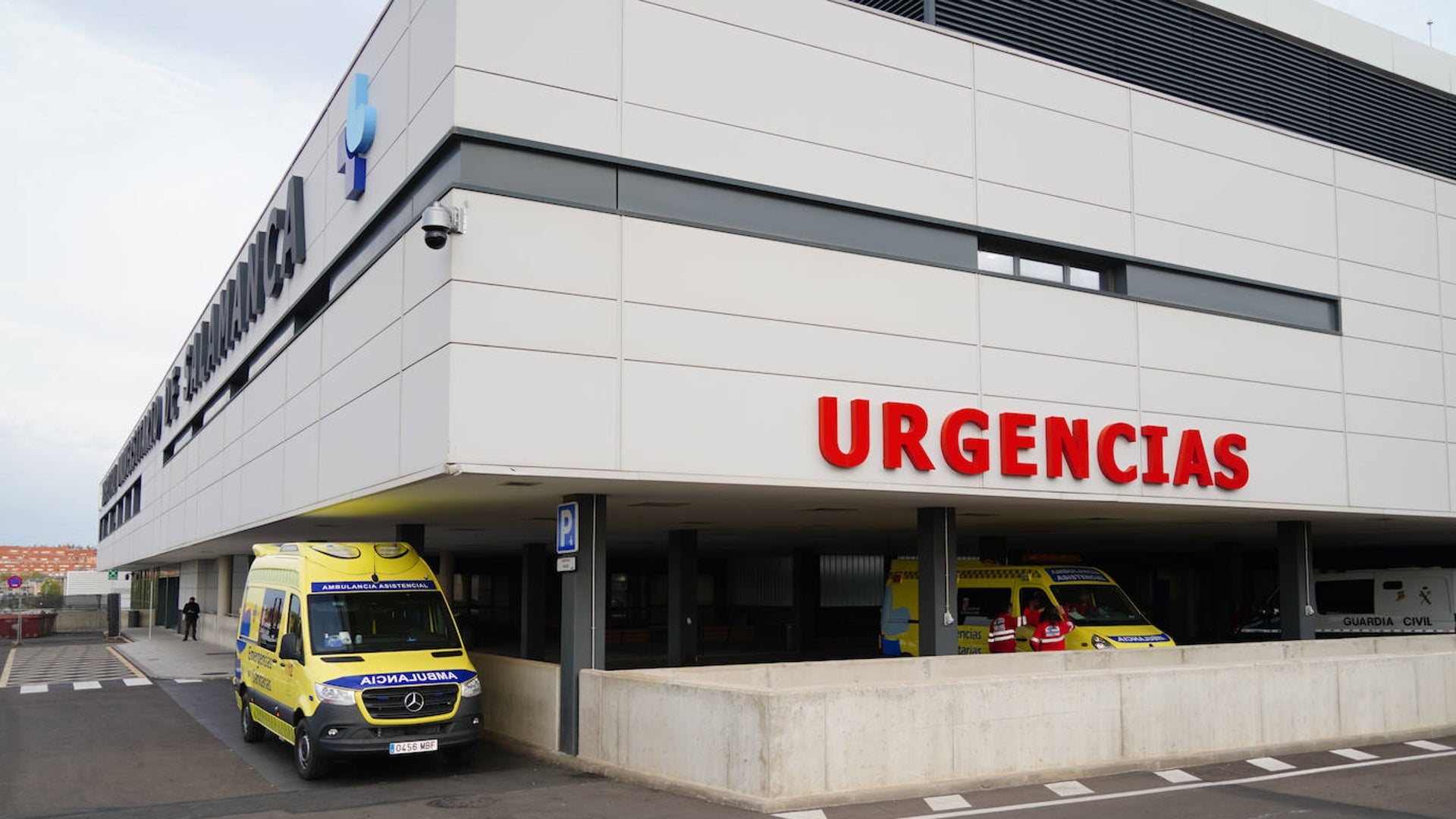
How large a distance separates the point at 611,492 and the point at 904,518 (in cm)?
798

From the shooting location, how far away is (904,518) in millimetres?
21203

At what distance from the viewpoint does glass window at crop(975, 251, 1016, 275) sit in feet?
56.0

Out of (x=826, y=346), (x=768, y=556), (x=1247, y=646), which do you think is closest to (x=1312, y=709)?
(x=1247, y=646)

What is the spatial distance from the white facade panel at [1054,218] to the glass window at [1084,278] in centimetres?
45

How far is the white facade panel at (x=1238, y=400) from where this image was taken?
59.9 ft

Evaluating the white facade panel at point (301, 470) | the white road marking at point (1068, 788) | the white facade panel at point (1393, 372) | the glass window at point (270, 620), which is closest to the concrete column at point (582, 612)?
the glass window at point (270, 620)

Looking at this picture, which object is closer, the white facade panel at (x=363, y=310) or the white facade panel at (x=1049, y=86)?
the white facade panel at (x=363, y=310)

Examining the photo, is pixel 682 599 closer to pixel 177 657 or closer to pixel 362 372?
pixel 362 372

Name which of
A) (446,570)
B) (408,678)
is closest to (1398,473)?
(408,678)

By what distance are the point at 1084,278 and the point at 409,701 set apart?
39.4ft

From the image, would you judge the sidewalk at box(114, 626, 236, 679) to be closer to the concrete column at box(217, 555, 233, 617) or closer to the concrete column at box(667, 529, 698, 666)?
the concrete column at box(217, 555, 233, 617)

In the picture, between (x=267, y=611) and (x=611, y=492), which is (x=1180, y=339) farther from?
(x=267, y=611)

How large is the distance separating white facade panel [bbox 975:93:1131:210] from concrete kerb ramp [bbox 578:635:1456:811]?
729 cm

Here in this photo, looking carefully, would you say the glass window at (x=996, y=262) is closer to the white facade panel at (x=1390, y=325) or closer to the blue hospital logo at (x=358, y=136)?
the white facade panel at (x=1390, y=325)
